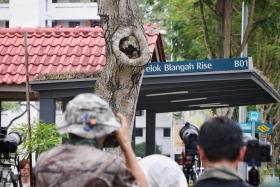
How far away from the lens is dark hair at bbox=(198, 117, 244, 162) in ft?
12.8

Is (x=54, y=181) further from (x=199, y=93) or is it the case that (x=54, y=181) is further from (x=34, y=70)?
(x=199, y=93)

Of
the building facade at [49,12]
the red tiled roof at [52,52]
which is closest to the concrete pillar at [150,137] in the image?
the red tiled roof at [52,52]

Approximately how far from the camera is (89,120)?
13.0 feet

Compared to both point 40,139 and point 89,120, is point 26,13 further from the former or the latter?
point 89,120

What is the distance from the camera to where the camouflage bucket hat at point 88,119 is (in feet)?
13.1

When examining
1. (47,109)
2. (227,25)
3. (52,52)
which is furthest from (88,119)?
(227,25)

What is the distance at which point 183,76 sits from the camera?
40.3 feet

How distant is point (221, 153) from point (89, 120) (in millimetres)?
682

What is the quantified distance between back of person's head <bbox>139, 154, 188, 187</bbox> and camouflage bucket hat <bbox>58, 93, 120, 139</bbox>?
1.06 meters

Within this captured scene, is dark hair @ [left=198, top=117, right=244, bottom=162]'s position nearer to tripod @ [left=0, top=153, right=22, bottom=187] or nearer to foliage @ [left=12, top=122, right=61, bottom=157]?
foliage @ [left=12, top=122, right=61, bottom=157]

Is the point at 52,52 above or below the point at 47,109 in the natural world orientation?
above

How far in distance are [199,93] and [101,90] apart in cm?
785

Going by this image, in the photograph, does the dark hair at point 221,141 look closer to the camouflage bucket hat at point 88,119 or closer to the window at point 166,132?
the camouflage bucket hat at point 88,119

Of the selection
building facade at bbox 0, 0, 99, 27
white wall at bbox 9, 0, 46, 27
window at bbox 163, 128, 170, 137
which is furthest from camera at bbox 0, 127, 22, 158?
window at bbox 163, 128, 170, 137
